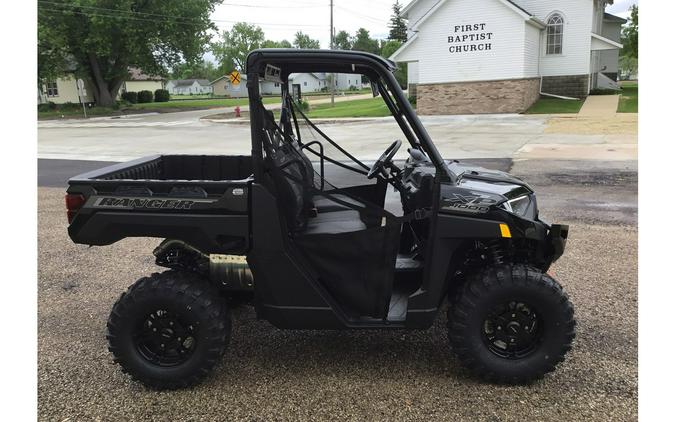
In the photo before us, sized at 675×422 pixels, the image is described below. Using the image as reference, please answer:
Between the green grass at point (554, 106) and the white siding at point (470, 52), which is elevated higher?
the white siding at point (470, 52)

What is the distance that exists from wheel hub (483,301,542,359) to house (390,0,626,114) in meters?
24.6

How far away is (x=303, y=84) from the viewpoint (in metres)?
4.05

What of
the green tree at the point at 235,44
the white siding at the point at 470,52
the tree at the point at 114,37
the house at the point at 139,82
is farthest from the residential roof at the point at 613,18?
the green tree at the point at 235,44

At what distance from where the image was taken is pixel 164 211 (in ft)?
10.5

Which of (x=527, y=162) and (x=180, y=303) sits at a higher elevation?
(x=527, y=162)

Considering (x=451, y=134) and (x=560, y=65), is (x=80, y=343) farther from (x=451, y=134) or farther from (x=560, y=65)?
(x=560, y=65)

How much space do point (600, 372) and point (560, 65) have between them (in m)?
28.8

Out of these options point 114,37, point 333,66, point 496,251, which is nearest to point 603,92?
point 114,37

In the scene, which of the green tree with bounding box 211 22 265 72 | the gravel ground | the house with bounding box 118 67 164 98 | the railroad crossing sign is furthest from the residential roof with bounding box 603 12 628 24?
the green tree with bounding box 211 22 265 72

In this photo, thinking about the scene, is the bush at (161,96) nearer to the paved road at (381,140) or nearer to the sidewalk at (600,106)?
the paved road at (381,140)

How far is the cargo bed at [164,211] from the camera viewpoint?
10.3 ft

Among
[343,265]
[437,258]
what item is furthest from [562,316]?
[343,265]

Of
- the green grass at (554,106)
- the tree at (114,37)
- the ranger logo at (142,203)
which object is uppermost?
the tree at (114,37)

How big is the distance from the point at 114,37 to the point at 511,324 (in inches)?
1564
